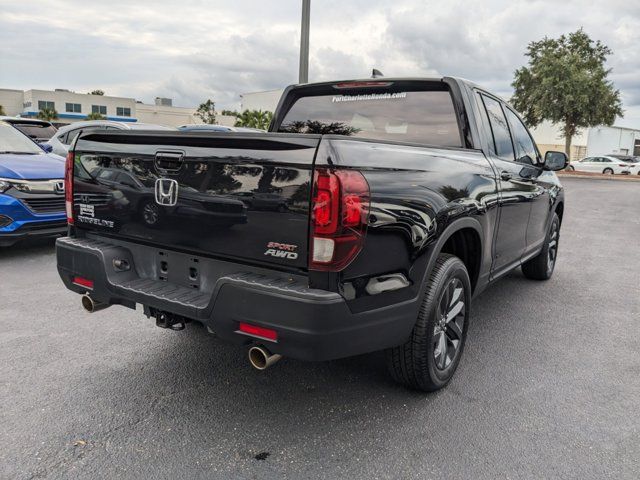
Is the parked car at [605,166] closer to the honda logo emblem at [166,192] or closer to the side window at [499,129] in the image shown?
the side window at [499,129]

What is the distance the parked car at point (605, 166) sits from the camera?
124 feet

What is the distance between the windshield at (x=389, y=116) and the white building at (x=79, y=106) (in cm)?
7896

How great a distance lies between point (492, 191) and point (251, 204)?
6.29 ft

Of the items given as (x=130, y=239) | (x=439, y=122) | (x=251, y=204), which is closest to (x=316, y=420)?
(x=251, y=204)

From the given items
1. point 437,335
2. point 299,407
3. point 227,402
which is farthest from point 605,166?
point 227,402

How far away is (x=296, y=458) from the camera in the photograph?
2.59m

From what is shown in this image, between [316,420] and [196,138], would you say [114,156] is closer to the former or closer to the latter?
[196,138]

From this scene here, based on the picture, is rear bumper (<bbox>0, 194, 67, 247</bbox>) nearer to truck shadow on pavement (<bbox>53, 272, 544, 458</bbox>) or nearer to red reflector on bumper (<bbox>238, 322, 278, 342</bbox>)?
truck shadow on pavement (<bbox>53, 272, 544, 458</bbox>)

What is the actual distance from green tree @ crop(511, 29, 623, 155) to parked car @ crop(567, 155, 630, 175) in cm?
319

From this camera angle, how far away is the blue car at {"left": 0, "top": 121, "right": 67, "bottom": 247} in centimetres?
606

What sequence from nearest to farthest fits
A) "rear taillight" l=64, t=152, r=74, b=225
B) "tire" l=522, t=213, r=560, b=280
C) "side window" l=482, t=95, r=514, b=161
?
"rear taillight" l=64, t=152, r=74, b=225
"side window" l=482, t=95, r=514, b=161
"tire" l=522, t=213, r=560, b=280

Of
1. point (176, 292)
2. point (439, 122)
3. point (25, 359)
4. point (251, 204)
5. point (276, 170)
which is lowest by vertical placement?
point (25, 359)

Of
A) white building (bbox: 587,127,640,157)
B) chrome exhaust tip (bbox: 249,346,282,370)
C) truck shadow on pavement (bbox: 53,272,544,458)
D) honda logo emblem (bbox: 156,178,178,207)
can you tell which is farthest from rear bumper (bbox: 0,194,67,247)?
white building (bbox: 587,127,640,157)

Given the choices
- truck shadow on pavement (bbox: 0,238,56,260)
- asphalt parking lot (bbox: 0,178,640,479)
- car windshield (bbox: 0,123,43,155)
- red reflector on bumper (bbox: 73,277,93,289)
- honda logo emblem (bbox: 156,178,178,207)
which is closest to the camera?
asphalt parking lot (bbox: 0,178,640,479)
